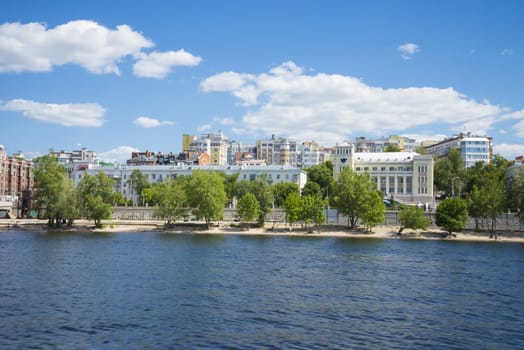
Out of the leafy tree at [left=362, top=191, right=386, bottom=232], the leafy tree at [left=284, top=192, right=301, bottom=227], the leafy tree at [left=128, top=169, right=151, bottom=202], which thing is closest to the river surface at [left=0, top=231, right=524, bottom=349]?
the leafy tree at [left=362, top=191, right=386, bottom=232]

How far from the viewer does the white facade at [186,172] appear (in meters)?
157

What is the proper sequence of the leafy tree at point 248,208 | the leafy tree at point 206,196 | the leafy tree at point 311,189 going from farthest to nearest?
1. the leafy tree at point 311,189
2. the leafy tree at point 248,208
3. the leafy tree at point 206,196

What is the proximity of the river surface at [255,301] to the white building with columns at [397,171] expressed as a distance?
83115mm

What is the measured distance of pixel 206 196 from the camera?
107 meters

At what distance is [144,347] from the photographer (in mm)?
26531

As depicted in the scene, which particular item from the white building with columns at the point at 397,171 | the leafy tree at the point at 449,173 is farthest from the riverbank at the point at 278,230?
the leafy tree at the point at 449,173

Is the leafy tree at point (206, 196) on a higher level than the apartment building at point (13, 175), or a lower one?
lower

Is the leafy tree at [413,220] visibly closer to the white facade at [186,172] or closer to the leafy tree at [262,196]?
the leafy tree at [262,196]

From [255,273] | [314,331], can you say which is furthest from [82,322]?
[255,273]

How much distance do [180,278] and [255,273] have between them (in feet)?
26.0

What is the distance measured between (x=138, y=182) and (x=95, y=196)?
47367mm

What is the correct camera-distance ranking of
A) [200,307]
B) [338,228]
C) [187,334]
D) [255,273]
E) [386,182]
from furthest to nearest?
[386,182]
[338,228]
[255,273]
[200,307]
[187,334]

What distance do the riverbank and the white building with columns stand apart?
38.8 meters

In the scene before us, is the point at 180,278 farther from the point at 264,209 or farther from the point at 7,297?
the point at 264,209
